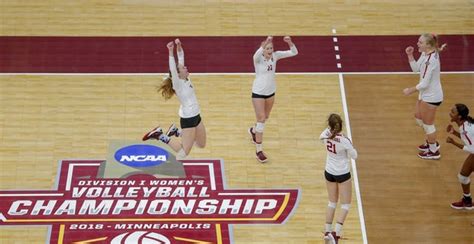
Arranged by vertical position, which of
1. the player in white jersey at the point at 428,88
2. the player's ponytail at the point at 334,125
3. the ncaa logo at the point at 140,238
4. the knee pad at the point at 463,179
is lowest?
the ncaa logo at the point at 140,238

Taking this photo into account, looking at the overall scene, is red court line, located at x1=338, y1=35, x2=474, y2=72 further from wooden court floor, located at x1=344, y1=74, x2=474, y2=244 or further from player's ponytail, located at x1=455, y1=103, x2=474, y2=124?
player's ponytail, located at x1=455, y1=103, x2=474, y2=124

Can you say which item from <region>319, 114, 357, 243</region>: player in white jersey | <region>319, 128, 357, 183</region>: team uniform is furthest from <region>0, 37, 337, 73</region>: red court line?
<region>319, 128, 357, 183</region>: team uniform

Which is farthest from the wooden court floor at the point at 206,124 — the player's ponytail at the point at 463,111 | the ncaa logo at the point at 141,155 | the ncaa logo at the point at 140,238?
the player's ponytail at the point at 463,111

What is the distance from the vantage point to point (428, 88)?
15.6 m

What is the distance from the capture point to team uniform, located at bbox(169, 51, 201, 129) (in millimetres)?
14598

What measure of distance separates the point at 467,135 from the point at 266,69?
10.1ft

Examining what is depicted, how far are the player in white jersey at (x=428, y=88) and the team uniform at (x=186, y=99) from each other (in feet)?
10.0

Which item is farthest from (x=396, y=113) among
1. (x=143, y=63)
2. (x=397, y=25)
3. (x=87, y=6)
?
(x=87, y=6)

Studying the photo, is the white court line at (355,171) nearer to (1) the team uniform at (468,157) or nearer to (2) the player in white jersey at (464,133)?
(1) the team uniform at (468,157)

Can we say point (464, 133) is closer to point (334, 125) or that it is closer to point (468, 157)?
point (468, 157)

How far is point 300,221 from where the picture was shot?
1473cm

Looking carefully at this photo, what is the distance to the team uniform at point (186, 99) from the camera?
47.9 feet

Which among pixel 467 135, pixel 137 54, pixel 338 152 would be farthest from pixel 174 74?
pixel 137 54

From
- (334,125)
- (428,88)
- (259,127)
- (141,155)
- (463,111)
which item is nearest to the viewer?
(334,125)
